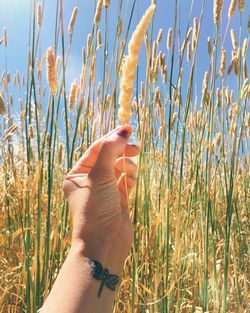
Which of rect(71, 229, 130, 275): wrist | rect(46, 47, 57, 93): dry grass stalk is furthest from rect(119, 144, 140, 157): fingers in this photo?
rect(46, 47, 57, 93): dry grass stalk

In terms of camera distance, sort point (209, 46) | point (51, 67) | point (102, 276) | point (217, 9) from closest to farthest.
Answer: point (102, 276)
point (51, 67)
point (217, 9)
point (209, 46)

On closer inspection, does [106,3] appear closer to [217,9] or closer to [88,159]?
[217,9]

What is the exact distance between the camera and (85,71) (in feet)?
3.85

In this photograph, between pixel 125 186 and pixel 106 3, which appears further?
pixel 106 3

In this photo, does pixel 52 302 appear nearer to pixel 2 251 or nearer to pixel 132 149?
pixel 132 149

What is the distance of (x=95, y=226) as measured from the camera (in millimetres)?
786

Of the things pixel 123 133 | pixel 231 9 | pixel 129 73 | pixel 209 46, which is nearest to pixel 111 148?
pixel 123 133

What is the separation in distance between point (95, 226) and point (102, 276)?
10cm

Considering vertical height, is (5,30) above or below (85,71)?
above

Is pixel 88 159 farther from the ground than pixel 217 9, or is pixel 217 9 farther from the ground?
pixel 217 9

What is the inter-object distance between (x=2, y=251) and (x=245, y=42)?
1.05m

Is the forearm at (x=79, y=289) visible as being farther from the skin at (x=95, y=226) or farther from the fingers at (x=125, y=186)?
the fingers at (x=125, y=186)

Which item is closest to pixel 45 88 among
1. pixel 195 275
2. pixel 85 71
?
pixel 85 71

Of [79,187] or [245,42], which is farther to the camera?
[245,42]
